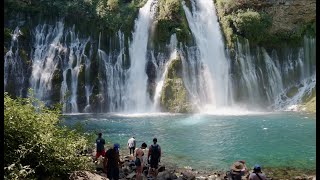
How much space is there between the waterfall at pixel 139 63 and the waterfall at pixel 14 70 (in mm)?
12218

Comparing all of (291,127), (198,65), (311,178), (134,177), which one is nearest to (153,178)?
(134,177)

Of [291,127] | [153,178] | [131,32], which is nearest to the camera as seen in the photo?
[153,178]

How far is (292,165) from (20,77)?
34548mm

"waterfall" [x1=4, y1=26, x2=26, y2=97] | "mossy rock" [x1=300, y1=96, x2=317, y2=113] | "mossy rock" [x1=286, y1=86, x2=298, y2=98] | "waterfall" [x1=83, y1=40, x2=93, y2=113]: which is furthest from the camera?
"mossy rock" [x1=286, y1=86, x2=298, y2=98]

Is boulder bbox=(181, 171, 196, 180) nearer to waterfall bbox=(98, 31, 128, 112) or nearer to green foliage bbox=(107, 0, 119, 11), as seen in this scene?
waterfall bbox=(98, 31, 128, 112)

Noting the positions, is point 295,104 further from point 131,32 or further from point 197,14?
point 131,32

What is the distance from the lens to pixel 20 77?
4600 cm

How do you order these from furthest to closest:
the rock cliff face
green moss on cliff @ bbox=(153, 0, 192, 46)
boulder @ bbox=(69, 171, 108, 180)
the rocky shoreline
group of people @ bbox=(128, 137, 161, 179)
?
the rock cliff face
green moss on cliff @ bbox=(153, 0, 192, 46)
the rocky shoreline
group of people @ bbox=(128, 137, 161, 179)
boulder @ bbox=(69, 171, 108, 180)

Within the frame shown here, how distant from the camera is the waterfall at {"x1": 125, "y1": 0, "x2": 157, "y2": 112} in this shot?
45.9 metres

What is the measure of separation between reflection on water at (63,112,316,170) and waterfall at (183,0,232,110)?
6.28 metres

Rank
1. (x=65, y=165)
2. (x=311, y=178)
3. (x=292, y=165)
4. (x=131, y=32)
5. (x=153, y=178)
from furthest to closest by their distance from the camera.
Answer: (x=131, y=32)
(x=292, y=165)
(x=311, y=178)
(x=153, y=178)
(x=65, y=165)

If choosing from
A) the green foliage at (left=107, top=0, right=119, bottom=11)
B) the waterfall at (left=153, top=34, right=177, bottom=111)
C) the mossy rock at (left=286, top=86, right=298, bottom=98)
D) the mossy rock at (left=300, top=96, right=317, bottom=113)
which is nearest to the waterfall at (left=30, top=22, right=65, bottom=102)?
the green foliage at (left=107, top=0, right=119, bottom=11)

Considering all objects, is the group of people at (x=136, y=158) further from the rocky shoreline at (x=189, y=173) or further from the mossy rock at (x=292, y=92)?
the mossy rock at (x=292, y=92)

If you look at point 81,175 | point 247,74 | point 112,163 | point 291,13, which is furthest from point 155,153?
point 291,13
